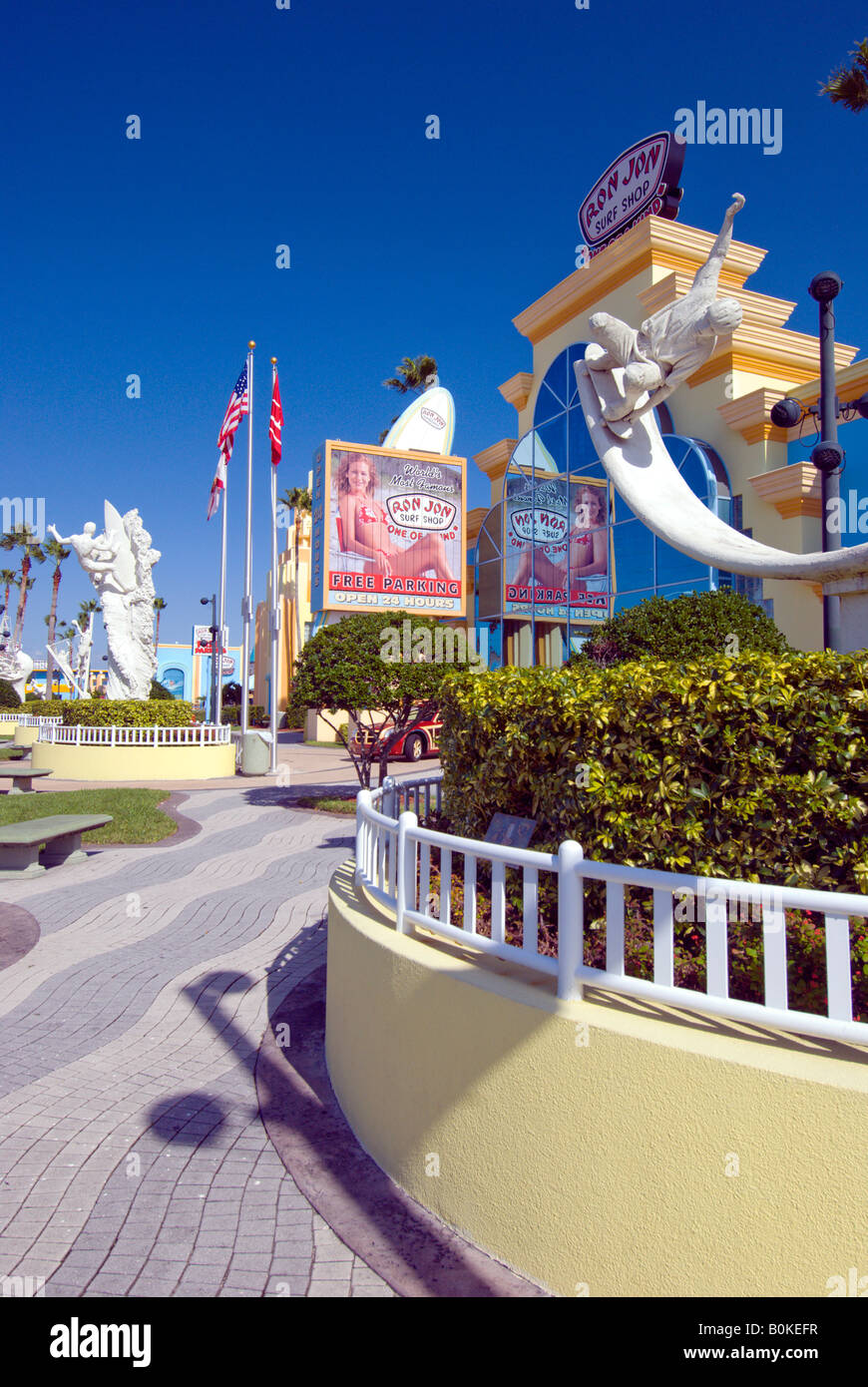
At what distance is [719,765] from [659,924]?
1030mm

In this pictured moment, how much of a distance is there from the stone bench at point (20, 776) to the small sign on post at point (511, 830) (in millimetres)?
13237

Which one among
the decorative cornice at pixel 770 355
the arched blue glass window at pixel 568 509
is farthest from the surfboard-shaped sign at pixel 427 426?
the decorative cornice at pixel 770 355

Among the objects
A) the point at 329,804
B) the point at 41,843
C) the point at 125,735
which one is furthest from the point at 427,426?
the point at 41,843

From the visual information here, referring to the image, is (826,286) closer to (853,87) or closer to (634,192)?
(853,87)

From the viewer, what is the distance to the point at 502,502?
25609 mm

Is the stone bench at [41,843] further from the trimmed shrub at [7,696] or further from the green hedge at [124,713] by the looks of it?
the trimmed shrub at [7,696]

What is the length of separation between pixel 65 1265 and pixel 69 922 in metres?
4.84

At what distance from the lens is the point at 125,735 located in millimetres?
19047

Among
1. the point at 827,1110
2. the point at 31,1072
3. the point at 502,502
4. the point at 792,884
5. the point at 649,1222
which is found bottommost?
the point at 31,1072

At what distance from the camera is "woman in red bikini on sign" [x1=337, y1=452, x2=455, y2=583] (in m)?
28.9

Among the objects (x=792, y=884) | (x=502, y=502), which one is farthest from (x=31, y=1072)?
(x=502, y=502)

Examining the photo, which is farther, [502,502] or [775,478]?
[502,502]

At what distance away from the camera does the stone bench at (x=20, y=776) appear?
1493cm
